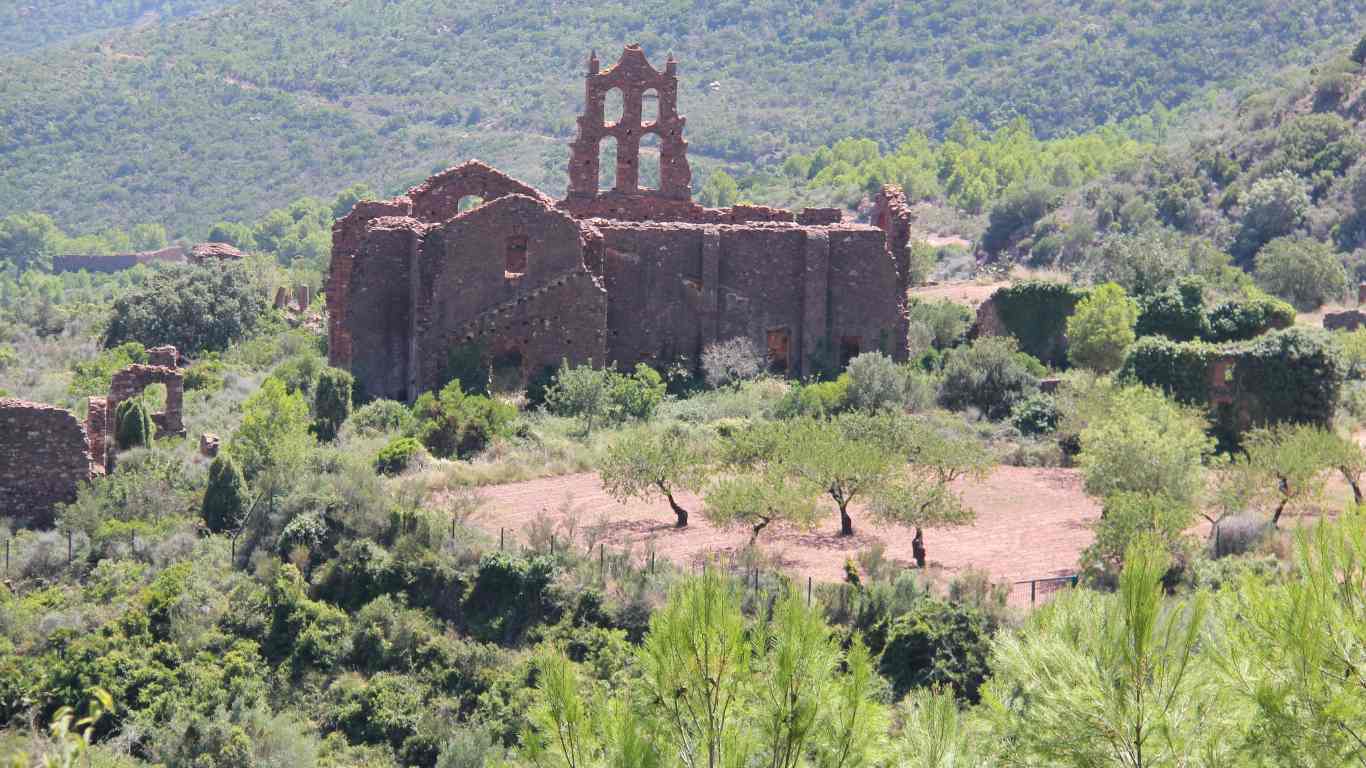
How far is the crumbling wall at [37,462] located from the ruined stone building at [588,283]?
7876mm

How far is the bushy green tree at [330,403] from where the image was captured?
34.7 meters

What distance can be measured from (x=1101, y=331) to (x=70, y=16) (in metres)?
111

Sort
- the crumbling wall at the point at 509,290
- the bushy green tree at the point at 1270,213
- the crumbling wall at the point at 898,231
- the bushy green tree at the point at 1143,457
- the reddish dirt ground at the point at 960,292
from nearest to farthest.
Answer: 1. the bushy green tree at the point at 1143,457
2. the crumbling wall at the point at 509,290
3. the crumbling wall at the point at 898,231
4. the reddish dirt ground at the point at 960,292
5. the bushy green tree at the point at 1270,213

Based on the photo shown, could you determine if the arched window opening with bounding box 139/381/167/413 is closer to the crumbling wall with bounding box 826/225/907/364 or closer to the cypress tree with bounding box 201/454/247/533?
the cypress tree with bounding box 201/454/247/533

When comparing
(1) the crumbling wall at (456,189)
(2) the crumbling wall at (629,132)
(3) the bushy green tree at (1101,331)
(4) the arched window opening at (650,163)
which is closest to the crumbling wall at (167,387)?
(1) the crumbling wall at (456,189)

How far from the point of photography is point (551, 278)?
37750mm

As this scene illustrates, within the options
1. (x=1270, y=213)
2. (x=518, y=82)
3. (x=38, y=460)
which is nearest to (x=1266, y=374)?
(x=38, y=460)

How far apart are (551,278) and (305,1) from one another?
81576mm

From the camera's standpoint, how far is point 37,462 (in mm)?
30203

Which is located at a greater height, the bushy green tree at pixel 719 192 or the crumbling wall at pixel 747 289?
the bushy green tree at pixel 719 192

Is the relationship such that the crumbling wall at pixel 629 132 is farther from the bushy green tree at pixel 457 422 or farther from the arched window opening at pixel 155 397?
the bushy green tree at pixel 457 422

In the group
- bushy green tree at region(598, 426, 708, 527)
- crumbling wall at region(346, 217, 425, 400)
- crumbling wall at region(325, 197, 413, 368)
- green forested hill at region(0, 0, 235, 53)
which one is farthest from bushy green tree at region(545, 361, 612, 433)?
green forested hill at region(0, 0, 235, 53)

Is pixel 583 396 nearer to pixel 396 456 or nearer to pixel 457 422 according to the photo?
pixel 457 422

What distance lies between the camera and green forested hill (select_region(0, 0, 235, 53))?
5162 inches
